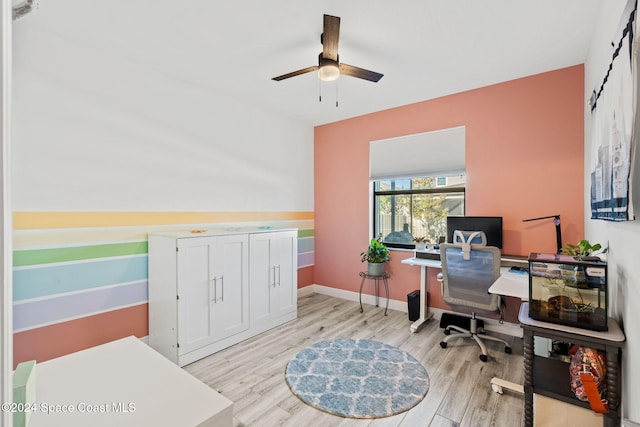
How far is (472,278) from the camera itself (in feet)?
8.89

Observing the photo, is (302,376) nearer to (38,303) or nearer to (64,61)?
(38,303)

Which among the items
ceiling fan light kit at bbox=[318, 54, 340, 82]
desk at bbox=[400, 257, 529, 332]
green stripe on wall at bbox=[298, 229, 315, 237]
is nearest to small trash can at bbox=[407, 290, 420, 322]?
desk at bbox=[400, 257, 529, 332]

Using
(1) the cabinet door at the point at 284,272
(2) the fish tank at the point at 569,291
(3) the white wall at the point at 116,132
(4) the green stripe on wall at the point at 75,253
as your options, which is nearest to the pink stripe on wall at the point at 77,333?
(4) the green stripe on wall at the point at 75,253

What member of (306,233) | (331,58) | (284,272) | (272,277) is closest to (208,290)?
(272,277)

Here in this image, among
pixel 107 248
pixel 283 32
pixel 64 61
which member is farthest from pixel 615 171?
pixel 64 61

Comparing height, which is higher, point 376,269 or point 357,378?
point 376,269

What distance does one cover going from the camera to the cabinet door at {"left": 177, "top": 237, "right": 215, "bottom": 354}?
2600mm

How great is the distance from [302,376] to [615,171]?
7.75 ft

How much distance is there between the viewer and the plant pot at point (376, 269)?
3.81 metres

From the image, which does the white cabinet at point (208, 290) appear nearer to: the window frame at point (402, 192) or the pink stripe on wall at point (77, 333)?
the pink stripe on wall at point (77, 333)

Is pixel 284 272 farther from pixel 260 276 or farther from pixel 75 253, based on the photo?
pixel 75 253

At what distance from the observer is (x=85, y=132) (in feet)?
8.11

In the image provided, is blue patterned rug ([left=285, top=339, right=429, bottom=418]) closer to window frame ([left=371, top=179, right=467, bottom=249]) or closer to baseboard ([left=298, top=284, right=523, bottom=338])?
baseboard ([left=298, top=284, right=523, bottom=338])

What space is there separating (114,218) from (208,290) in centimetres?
103
